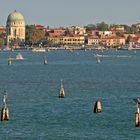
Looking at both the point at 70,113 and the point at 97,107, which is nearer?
the point at 97,107

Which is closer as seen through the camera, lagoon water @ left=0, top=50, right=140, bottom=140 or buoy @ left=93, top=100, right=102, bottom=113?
lagoon water @ left=0, top=50, right=140, bottom=140

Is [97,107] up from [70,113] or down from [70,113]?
up

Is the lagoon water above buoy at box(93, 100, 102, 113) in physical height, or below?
below

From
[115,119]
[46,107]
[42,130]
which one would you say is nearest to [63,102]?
[46,107]

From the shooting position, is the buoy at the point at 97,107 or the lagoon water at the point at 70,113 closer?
the lagoon water at the point at 70,113

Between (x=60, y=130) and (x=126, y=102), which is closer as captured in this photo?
(x=60, y=130)

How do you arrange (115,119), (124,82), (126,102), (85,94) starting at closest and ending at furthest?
1. (115,119)
2. (126,102)
3. (85,94)
4. (124,82)

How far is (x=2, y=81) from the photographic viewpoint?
75.1 meters

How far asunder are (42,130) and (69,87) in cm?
2592

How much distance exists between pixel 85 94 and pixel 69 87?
8.11 meters

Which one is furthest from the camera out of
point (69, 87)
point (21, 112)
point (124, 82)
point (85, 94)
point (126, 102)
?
point (124, 82)

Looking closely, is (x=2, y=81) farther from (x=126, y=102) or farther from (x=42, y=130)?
(x=42, y=130)

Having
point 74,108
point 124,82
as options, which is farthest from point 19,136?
point 124,82

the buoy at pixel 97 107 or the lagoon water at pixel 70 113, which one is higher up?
the buoy at pixel 97 107
